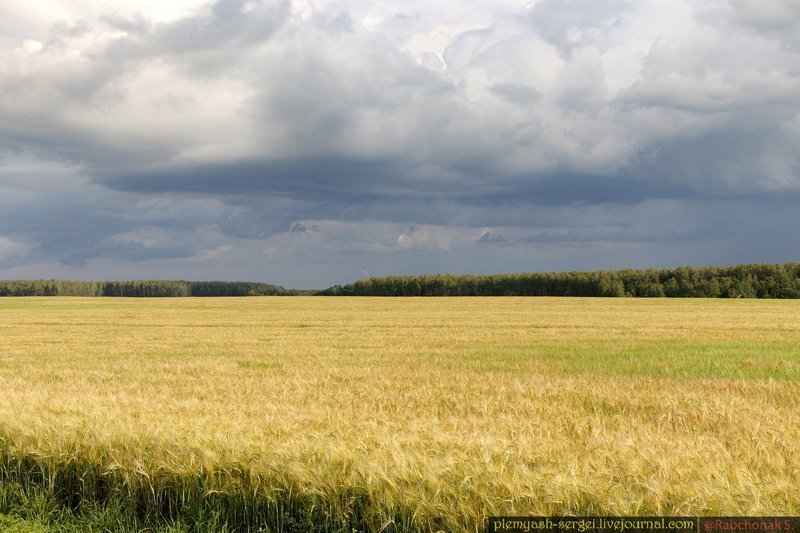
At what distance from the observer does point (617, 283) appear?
114 m

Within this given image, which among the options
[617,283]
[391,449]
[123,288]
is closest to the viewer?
[391,449]

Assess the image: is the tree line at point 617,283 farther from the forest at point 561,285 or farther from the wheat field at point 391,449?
the wheat field at point 391,449

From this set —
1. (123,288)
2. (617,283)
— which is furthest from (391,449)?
(123,288)

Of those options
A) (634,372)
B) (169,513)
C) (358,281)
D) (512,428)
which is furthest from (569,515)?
(358,281)

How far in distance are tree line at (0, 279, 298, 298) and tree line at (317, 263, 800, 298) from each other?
3794cm

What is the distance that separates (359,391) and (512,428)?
453cm

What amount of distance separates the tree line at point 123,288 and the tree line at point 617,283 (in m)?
37.9

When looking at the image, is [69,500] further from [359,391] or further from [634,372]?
[634,372]

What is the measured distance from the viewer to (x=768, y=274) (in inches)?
4296

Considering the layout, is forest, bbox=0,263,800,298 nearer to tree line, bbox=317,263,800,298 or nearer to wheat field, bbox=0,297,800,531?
tree line, bbox=317,263,800,298

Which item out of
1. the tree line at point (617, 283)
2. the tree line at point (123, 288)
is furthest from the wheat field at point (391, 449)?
the tree line at point (123, 288)

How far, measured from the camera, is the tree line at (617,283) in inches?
4213

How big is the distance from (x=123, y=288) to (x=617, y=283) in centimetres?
12722

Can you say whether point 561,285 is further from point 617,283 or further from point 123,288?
point 123,288
